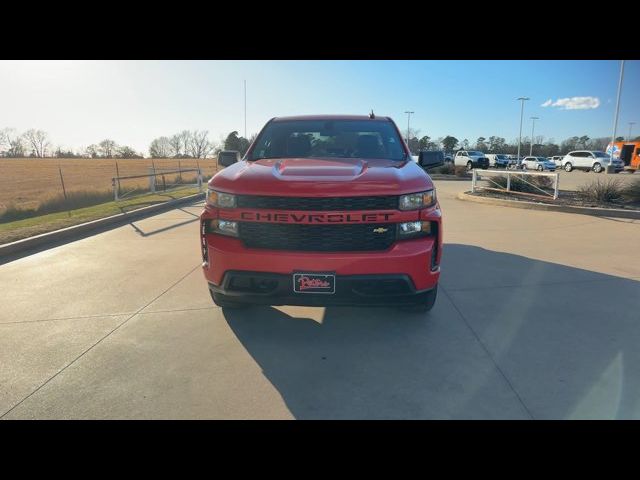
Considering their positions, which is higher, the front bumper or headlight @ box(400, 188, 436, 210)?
headlight @ box(400, 188, 436, 210)

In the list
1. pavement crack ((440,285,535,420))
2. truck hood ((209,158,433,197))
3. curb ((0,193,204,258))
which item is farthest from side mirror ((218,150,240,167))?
curb ((0,193,204,258))

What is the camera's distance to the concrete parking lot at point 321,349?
2569 millimetres

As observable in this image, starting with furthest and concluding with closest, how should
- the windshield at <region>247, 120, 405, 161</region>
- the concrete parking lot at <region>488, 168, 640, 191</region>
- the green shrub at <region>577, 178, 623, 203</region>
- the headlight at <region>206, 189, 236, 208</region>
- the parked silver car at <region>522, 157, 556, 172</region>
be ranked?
the parked silver car at <region>522, 157, 556, 172</region>
the concrete parking lot at <region>488, 168, 640, 191</region>
the green shrub at <region>577, 178, 623, 203</region>
the windshield at <region>247, 120, 405, 161</region>
the headlight at <region>206, 189, 236, 208</region>

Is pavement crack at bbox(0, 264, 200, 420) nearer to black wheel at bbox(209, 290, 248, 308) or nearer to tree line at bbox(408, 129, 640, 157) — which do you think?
black wheel at bbox(209, 290, 248, 308)

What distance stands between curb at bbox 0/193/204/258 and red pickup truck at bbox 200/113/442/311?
5.08m

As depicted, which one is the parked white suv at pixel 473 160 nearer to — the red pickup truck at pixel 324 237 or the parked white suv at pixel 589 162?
the parked white suv at pixel 589 162

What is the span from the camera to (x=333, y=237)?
3098mm

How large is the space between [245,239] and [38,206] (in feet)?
41.8

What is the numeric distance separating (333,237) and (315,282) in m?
0.37

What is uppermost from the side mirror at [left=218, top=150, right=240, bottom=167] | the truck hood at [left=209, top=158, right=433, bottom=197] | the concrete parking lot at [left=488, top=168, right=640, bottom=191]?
the side mirror at [left=218, top=150, right=240, bottom=167]

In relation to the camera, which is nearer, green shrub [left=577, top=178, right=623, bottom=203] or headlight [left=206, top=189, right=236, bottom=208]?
headlight [left=206, top=189, right=236, bottom=208]

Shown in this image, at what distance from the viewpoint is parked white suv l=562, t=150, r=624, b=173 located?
35088 mm

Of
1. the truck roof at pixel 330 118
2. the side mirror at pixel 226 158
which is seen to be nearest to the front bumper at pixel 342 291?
the side mirror at pixel 226 158
